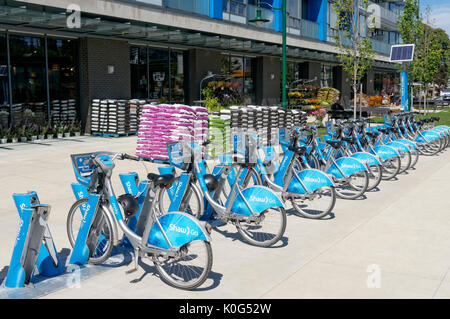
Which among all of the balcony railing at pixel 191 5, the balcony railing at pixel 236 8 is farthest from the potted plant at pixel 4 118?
the balcony railing at pixel 236 8

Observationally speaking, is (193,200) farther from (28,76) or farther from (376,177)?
(28,76)

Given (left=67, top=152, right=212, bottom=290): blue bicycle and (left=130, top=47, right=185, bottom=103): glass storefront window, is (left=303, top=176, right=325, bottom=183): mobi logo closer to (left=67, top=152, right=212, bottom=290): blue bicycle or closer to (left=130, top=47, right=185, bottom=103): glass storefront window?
(left=67, top=152, right=212, bottom=290): blue bicycle

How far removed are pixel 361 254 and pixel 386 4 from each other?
161ft

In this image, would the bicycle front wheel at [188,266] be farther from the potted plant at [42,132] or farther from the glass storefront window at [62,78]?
the glass storefront window at [62,78]

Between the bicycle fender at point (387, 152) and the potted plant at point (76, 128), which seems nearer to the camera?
the bicycle fender at point (387, 152)

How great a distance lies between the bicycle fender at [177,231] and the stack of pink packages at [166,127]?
714cm

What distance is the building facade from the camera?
1555 centimetres

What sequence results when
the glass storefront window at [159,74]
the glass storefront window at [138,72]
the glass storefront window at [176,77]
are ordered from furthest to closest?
the glass storefront window at [176,77] → the glass storefront window at [159,74] → the glass storefront window at [138,72]

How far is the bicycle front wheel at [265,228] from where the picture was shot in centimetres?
551

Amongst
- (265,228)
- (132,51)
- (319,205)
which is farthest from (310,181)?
(132,51)

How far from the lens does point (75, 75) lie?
58.2 feet

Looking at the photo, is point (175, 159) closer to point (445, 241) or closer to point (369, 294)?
point (369, 294)

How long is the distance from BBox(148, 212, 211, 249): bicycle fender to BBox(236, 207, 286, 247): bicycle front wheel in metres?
1.34
